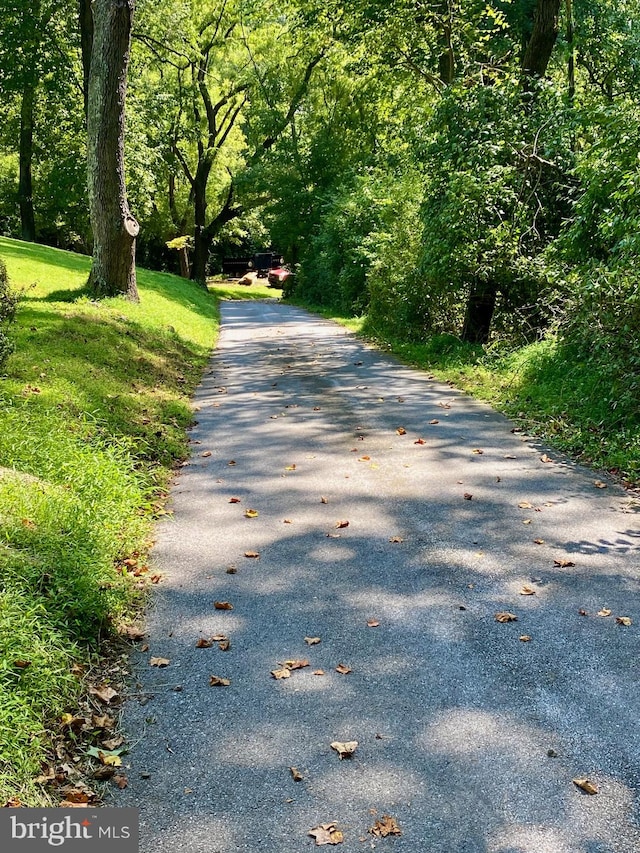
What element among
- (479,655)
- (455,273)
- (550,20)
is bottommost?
(479,655)

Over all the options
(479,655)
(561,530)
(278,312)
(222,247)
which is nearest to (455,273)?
(561,530)

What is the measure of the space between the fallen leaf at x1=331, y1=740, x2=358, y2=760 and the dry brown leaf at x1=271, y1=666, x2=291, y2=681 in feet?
1.91

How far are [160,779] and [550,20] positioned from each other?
13.6 meters

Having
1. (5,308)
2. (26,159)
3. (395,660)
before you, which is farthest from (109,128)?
(26,159)

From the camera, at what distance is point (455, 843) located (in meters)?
2.54

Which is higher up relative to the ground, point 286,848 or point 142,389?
point 142,389

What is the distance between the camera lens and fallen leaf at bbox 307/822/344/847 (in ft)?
8.36

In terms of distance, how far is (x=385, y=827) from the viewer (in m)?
2.61

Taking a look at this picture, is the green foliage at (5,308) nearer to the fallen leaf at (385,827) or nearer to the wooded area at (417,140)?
the fallen leaf at (385,827)

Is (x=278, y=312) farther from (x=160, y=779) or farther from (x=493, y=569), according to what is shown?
(x=160, y=779)

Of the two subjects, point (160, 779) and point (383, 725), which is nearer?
point (160, 779)

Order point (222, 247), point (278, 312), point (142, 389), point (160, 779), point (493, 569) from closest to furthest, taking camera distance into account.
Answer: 1. point (160, 779)
2. point (493, 569)
3. point (142, 389)
4. point (278, 312)
5. point (222, 247)

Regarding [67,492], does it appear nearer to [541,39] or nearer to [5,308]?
[5,308]

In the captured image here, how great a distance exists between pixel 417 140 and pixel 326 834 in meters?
13.8
